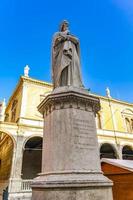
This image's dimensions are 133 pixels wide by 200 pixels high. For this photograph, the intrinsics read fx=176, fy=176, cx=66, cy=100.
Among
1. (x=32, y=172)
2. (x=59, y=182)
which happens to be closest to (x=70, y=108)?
(x=59, y=182)

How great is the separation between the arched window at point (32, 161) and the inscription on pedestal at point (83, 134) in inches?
636

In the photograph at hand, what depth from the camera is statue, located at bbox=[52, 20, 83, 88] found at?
4574 mm

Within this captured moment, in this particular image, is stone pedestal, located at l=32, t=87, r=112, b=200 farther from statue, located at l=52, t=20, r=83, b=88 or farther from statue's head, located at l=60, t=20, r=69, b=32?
statue's head, located at l=60, t=20, r=69, b=32

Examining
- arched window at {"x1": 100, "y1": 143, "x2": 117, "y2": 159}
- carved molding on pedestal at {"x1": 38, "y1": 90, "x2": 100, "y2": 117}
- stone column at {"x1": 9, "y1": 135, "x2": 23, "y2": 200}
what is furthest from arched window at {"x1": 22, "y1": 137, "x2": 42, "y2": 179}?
carved molding on pedestal at {"x1": 38, "y1": 90, "x2": 100, "y2": 117}

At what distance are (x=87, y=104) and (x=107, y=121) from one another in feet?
70.0

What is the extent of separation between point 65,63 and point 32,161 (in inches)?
714

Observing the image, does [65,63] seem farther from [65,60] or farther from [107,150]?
[107,150]

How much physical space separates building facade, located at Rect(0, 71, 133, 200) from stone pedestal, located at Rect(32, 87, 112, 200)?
11615 mm

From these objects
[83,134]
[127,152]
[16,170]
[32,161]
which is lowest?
[16,170]

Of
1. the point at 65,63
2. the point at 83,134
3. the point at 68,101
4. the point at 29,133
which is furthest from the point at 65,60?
the point at 29,133

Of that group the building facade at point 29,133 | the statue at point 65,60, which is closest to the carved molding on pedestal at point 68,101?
the statue at point 65,60

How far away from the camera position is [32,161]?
20.4m

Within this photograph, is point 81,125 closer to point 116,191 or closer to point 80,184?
point 80,184

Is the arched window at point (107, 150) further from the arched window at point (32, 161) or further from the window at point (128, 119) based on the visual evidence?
the arched window at point (32, 161)
